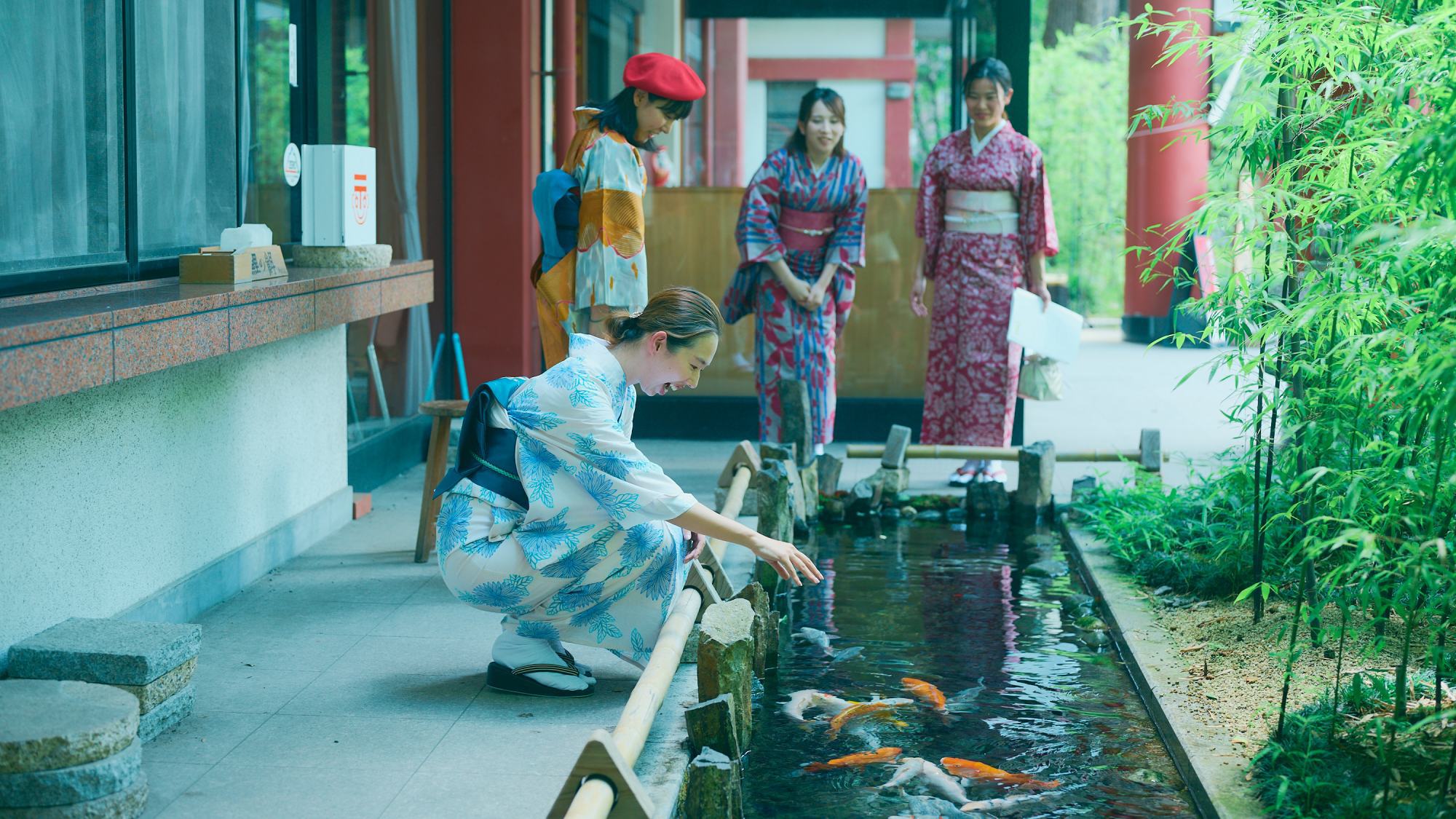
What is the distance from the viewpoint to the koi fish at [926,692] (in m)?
4.00

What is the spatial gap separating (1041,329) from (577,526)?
358 cm

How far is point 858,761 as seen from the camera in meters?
3.57

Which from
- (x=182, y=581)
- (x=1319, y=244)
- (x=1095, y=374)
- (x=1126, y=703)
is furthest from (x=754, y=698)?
(x=1095, y=374)

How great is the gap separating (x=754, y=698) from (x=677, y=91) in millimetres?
2045

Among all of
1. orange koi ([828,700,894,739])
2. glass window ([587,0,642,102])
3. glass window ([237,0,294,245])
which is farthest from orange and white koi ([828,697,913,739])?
glass window ([587,0,642,102])

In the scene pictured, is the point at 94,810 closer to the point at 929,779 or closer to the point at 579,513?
the point at 579,513

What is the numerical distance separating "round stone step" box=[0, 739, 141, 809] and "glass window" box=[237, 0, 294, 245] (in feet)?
8.78

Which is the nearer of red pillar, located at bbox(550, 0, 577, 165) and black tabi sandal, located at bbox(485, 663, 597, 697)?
black tabi sandal, located at bbox(485, 663, 597, 697)

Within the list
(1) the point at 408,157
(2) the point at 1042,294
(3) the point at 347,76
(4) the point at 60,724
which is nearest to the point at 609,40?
(1) the point at 408,157

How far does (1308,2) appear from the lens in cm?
371

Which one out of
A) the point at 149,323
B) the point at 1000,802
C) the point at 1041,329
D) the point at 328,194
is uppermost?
the point at 328,194

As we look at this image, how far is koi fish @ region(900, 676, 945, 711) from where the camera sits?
400 centimetres

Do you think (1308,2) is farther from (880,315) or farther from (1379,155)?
(880,315)

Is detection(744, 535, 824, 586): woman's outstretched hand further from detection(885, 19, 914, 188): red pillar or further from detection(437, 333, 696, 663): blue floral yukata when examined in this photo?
detection(885, 19, 914, 188): red pillar
